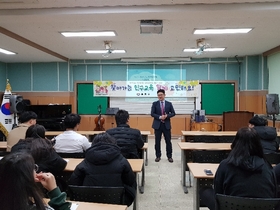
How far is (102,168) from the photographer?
86.4 inches

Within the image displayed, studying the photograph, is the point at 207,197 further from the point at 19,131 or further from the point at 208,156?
the point at 19,131

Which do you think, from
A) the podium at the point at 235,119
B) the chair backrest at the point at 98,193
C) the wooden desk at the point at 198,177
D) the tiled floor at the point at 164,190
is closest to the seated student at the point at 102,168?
the chair backrest at the point at 98,193

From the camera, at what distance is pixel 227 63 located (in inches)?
346

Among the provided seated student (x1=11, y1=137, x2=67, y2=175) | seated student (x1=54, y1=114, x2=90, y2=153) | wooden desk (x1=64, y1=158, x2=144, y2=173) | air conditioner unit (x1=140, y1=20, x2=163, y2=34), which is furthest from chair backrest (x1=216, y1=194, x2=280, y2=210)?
air conditioner unit (x1=140, y1=20, x2=163, y2=34)

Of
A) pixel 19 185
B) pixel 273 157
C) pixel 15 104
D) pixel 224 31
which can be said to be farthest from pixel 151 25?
pixel 15 104

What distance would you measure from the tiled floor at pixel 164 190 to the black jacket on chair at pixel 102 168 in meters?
1.40

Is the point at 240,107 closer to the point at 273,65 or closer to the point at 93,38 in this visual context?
the point at 273,65

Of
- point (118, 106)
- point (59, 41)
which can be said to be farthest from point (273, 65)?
point (59, 41)

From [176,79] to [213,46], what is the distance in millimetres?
2308

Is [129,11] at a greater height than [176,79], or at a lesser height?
greater

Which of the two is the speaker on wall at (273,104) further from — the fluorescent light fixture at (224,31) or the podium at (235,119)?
the fluorescent light fixture at (224,31)

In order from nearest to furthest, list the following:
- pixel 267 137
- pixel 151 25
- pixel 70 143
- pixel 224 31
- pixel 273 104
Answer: pixel 70 143, pixel 267 137, pixel 151 25, pixel 224 31, pixel 273 104

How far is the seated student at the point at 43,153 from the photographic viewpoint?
7.52 feet

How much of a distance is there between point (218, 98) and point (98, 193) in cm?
760
